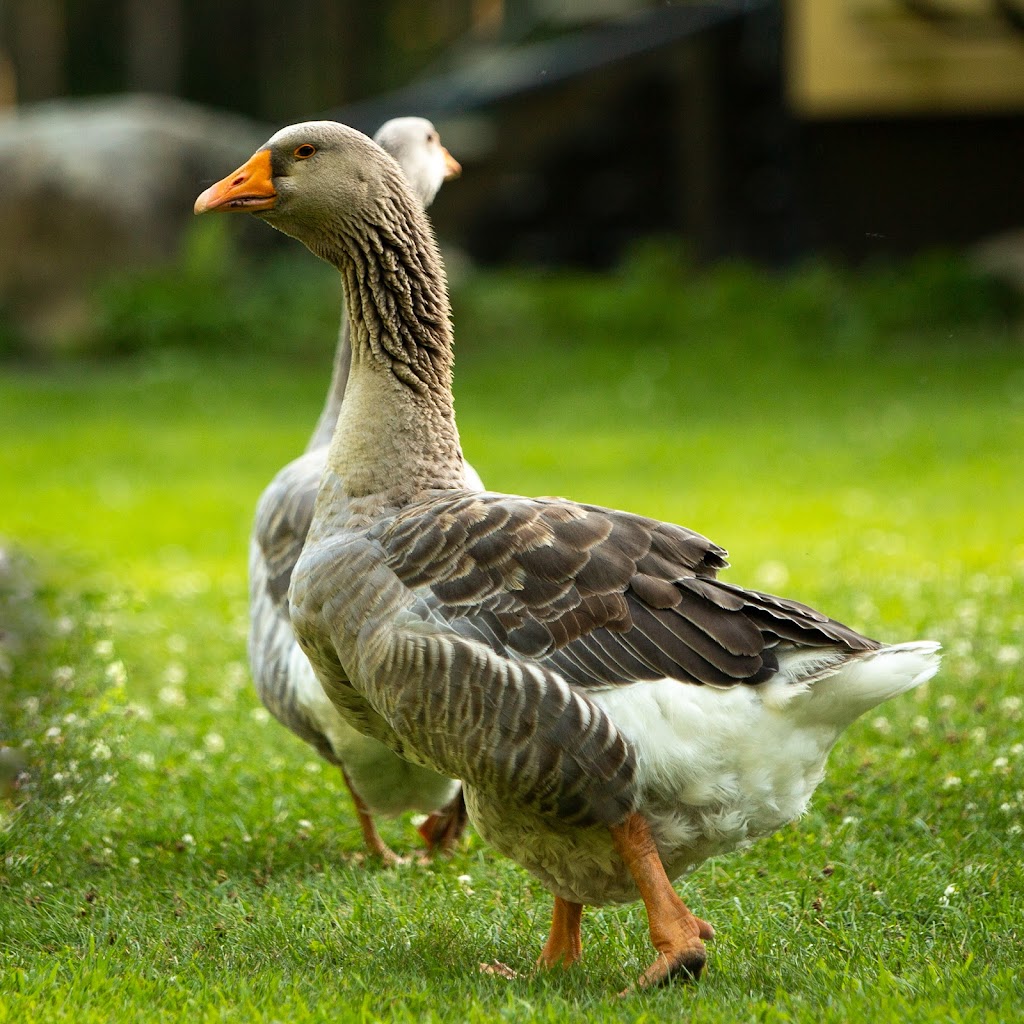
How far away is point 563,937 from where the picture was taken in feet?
13.0

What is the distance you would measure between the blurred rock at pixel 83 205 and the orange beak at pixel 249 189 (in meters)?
14.4

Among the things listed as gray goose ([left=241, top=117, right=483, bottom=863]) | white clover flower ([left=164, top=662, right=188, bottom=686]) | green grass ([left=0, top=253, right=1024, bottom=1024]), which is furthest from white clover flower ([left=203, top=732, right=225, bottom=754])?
gray goose ([left=241, top=117, right=483, bottom=863])

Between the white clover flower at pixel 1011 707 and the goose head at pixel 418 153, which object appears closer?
the goose head at pixel 418 153

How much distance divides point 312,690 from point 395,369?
3.57ft

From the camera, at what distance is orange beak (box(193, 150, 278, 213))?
4035mm

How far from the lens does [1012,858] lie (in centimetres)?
445

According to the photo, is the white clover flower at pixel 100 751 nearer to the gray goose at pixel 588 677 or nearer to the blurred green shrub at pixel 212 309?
the gray goose at pixel 588 677

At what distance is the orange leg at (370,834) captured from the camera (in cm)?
497

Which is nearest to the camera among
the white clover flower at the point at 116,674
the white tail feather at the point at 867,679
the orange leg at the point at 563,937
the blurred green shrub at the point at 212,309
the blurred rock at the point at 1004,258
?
the white tail feather at the point at 867,679

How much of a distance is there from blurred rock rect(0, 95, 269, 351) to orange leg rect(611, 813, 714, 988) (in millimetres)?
15439

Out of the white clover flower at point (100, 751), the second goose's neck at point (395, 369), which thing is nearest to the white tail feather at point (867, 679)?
the second goose's neck at point (395, 369)

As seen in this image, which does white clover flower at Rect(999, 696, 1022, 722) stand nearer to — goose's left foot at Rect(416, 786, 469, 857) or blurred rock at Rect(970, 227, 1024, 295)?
goose's left foot at Rect(416, 786, 469, 857)

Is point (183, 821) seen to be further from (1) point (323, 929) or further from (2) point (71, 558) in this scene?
(2) point (71, 558)

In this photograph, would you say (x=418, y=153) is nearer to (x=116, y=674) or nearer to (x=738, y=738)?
(x=116, y=674)
